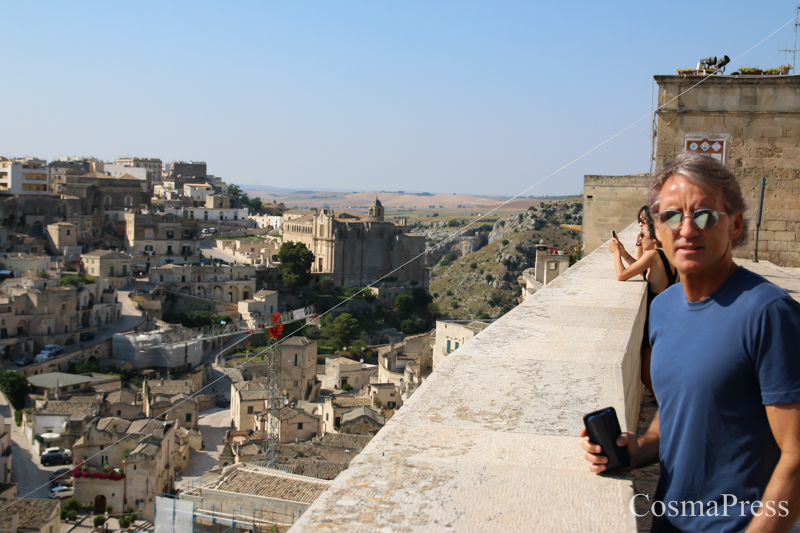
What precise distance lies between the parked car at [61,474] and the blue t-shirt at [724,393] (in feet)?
65.3

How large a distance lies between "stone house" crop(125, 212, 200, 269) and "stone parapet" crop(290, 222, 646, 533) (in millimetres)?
39332

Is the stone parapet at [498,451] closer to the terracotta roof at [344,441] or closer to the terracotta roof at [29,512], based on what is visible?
the terracotta roof at [29,512]

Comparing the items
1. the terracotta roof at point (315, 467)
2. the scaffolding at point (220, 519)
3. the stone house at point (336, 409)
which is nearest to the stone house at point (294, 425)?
the stone house at point (336, 409)

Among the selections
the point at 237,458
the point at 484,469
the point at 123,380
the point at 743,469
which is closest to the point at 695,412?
the point at 743,469

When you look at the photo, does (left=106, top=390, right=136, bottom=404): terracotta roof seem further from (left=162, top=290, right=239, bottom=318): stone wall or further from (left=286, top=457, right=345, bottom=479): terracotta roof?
(left=162, top=290, right=239, bottom=318): stone wall

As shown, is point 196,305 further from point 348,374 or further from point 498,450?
point 498,450

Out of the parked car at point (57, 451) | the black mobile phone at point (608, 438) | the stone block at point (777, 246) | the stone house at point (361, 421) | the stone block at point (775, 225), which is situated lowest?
the parked car at point (57, 451)

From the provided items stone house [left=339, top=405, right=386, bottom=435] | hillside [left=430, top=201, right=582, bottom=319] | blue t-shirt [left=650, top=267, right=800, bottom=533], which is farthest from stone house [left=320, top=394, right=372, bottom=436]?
blue t-shirt [left=650, top=267, right=800, bottom=533]

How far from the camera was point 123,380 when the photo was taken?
2769cm

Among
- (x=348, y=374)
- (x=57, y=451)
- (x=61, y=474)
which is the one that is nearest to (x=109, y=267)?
(x=348, y=374)

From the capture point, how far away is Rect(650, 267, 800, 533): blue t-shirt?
4.01 feet

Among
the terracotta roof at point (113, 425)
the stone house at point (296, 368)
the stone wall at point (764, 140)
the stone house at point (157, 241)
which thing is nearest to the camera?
the stone wall at point (764, 140)

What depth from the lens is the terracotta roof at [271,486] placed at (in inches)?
486

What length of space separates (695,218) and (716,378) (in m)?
0.34
